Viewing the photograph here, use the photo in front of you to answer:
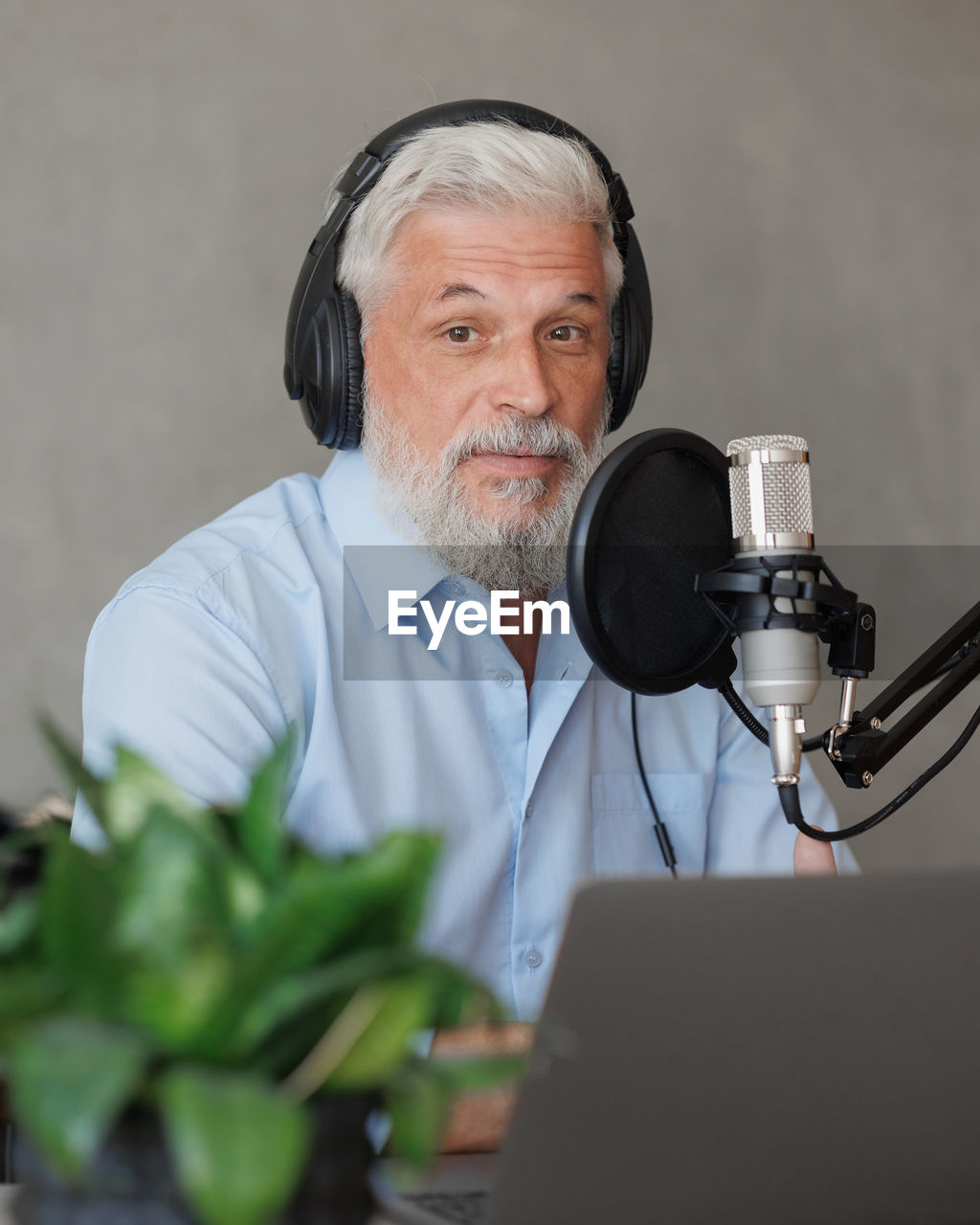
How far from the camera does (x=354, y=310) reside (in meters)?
1.64

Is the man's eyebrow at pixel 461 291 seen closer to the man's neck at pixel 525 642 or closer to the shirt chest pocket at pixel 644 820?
the man's neck at pixel 525 642

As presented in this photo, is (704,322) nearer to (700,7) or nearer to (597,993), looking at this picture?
(700,7)

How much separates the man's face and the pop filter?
483 millimetres

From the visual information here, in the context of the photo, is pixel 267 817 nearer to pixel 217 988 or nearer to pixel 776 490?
pixel 217 988

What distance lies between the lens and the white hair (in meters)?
1.55

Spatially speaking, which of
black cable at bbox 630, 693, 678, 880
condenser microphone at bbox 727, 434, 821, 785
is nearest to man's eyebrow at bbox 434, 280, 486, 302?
black cable at bbox 630, 693, 678, 880

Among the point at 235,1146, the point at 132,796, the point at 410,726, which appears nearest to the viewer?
the point at 235,1146

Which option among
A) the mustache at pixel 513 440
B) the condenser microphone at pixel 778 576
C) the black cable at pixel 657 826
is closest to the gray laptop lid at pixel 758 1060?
the condenser microphone at pixel 778 576

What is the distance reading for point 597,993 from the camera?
599 millimetres

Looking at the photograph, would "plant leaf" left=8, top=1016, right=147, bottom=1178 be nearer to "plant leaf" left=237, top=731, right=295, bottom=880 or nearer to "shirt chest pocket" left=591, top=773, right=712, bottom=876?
"plant leaf" left=237, top=731, right=295, bottom=880

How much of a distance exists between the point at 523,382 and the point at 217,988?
120cm

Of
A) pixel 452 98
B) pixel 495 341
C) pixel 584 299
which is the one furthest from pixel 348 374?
pixel 452 98

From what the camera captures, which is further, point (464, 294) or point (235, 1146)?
point (464, 294)

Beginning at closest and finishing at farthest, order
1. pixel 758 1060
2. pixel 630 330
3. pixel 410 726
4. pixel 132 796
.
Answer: pixel 132 796
pixel 758 1060
pixel 410 726
pixel 630 330
